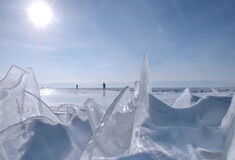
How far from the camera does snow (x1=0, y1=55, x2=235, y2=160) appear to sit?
1.67 meters

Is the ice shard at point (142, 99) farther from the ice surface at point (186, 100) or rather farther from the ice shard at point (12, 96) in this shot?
the ice shard at point (12, 96)

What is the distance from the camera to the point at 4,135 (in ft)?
6.24

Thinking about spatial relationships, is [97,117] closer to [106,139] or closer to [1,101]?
[106,139]

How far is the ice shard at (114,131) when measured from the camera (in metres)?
1.53

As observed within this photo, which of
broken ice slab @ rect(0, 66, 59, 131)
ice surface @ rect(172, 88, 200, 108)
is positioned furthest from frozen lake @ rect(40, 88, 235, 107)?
broken ice slab @ rect(0, 66, 59, 131)

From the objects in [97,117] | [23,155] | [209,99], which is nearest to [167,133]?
[97,117]

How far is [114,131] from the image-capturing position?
6.19 ft

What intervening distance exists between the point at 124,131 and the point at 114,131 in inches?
6.7

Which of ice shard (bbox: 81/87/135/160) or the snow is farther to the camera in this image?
the snow

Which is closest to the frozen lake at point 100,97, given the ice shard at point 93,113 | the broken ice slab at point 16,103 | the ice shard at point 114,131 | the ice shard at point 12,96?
the ice shard at point 93,113

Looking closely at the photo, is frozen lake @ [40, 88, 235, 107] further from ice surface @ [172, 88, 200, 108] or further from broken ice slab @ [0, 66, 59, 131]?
broken ice slab @ [0, 66, 59, 131]

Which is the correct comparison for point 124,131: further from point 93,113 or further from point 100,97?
point 100,97

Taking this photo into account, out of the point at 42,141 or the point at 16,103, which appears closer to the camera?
the point at 42,141

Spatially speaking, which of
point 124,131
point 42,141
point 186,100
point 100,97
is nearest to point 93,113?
point 124,131
